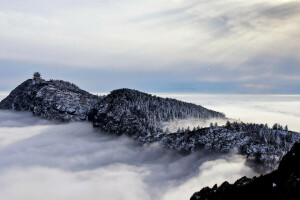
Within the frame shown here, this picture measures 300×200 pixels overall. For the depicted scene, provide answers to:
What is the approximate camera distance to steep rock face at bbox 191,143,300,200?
2480 inches

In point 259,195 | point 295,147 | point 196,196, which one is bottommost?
point 196,196

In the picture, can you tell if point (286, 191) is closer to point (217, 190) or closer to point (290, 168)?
point (290, 168)

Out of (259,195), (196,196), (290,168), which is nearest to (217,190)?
(196,196)

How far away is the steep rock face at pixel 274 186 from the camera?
62997mm

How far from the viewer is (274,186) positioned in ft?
222

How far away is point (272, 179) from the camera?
232 ft

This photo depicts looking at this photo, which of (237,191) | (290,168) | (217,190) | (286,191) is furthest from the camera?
(217,190)

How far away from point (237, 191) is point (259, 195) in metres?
8.61

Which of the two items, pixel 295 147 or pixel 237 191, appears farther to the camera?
pixel 237 191

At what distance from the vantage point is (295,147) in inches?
2803

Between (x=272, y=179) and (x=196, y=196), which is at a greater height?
(x=272, y=179)

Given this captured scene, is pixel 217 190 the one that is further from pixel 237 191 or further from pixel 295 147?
pixel 295 147

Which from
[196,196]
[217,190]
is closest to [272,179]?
[217,190]

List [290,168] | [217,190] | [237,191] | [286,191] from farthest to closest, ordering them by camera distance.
Result: 1. [217,190]
2. [237,191]
3. [290,168]
4. [286,191]
